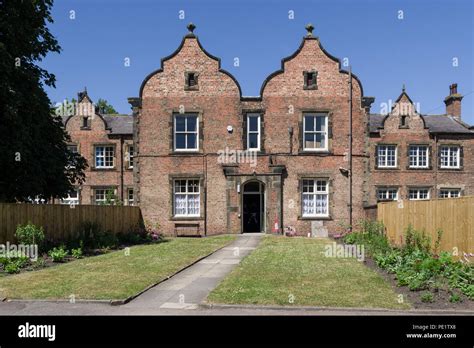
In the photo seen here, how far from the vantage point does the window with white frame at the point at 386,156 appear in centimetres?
3425

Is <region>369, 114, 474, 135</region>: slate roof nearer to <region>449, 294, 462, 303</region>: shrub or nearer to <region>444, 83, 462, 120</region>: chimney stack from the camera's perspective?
<region>444, 83, 462, 120</region>: chimney stack

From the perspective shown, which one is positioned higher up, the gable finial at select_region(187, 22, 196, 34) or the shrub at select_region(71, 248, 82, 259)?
the gable finial at select_region(187, 22, 196, 34)

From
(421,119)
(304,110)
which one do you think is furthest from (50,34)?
(421,119)

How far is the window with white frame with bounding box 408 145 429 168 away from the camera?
34.1 meters

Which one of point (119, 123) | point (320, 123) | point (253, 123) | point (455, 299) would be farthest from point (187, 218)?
point (455, 299)

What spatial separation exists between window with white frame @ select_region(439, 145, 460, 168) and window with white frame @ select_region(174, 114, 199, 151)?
18.5 metres

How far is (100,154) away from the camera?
3728 centimetres

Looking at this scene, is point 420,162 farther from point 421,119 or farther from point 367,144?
point 367,144

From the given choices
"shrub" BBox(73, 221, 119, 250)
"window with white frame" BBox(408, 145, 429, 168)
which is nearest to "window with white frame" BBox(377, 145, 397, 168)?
"window with white frame" BBox(408, 145, 429, 168)

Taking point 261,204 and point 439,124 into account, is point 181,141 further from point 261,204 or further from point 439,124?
point 439,124

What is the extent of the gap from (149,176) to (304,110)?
1019 cm

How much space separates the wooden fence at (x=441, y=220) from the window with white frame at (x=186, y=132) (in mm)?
13338

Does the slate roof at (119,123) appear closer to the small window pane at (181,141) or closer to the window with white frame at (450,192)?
the small window pane at (181,141)

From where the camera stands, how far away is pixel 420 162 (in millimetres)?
34156
